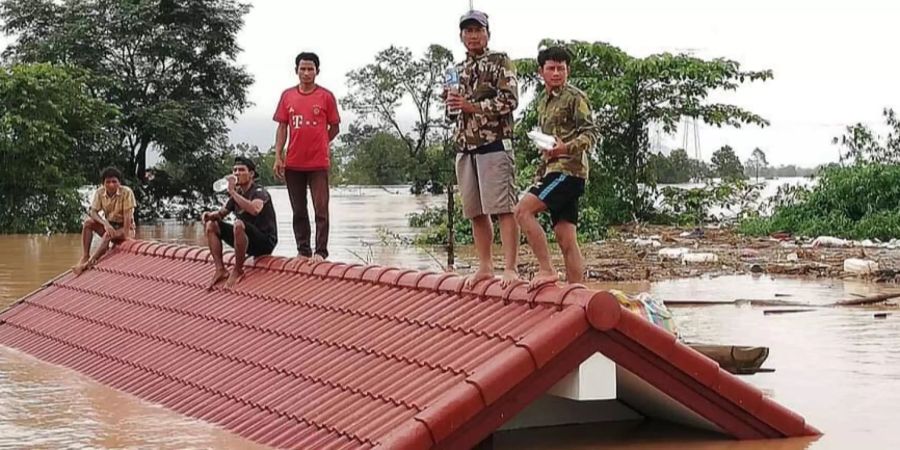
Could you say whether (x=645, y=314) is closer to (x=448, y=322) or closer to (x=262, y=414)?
(x=448, y=322)

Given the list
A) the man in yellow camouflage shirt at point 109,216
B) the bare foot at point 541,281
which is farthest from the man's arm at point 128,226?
the bare foot at point 541,281

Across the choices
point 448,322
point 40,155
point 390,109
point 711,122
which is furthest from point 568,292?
point 390,109

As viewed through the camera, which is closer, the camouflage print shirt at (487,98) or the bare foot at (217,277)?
the camouflage print shirt at (487,98)

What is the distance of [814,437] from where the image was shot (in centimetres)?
743

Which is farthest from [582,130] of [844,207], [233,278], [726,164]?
[726,164]

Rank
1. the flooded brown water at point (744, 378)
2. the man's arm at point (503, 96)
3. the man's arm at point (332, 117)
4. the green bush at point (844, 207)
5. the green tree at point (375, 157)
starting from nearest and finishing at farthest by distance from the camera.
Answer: the flooded brown water at point (744, 378) → the man's arm at point (503, 96) → the man's arm at point (332, 117) → the green bush at point (844, 207) → the green tree at point (375, 157)

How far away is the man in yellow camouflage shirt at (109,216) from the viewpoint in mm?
13812

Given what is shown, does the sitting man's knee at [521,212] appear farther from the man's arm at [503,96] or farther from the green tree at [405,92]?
the green tree at [405,92]

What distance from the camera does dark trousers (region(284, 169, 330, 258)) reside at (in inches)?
430

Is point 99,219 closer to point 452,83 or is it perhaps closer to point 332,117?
point 332,117

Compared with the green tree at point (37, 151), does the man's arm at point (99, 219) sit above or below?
below

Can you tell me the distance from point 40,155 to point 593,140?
27.8 metres

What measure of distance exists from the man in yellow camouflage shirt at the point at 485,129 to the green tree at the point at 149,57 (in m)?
32.6

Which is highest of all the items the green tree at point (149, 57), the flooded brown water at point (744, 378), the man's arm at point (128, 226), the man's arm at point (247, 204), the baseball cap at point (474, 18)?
the green tree at point (149, 57)
